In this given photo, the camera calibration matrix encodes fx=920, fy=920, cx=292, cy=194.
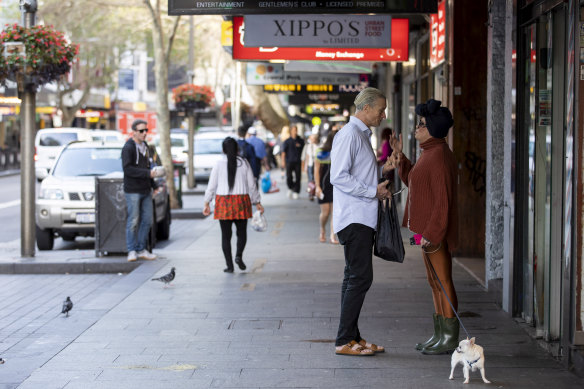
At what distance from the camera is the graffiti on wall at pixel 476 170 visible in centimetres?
1134

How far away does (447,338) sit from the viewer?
6.55 meters

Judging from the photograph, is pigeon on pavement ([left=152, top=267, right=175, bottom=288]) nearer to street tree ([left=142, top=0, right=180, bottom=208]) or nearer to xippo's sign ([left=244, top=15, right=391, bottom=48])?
xippo's sign ([left=244, top=15, right=391, bottom=48])

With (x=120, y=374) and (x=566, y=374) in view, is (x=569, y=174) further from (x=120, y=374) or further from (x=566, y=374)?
(x=120, y=374)

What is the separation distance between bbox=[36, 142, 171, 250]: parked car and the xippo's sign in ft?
13.2

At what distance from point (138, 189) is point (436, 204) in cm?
608

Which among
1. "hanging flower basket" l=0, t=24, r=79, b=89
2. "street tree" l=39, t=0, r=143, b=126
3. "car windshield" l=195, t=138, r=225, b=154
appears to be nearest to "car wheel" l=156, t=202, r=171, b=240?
"hanging flower basket" l=0, t=24, r=79, b=89

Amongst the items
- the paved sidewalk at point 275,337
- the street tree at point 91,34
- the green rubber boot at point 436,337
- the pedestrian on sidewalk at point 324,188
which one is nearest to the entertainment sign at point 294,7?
the paved sidewalk at point 275,337

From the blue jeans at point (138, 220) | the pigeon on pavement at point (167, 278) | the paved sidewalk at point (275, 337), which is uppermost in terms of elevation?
the blue jeans at point (138, 220)

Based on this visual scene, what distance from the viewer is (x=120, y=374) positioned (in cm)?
617

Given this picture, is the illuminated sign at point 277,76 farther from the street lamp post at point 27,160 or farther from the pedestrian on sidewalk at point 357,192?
the pedestrian on sidewalk at point 357,192

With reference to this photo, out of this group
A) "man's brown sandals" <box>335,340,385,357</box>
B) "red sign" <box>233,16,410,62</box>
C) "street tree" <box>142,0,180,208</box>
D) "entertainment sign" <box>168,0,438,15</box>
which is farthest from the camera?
"street tree" <box>142,0,180,208</box>

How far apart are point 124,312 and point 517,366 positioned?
12.1 ft

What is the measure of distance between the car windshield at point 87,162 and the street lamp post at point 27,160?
8.39 feet

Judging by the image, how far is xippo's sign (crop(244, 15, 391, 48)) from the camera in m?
10.1
